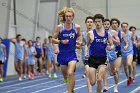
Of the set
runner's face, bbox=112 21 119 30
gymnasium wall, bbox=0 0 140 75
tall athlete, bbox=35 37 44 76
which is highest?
gymnasium wall, bbox=0 0 140 75

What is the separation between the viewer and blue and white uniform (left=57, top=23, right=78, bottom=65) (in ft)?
29.8

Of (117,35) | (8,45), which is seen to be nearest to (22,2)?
(8,45)

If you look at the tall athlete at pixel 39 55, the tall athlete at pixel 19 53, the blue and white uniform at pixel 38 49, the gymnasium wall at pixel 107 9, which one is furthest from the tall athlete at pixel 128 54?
the gymnasium wall at pixel 107 9

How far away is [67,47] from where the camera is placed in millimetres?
9086

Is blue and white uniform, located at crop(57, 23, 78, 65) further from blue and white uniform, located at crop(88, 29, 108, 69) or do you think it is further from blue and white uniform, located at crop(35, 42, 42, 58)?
blue and white uniform, located at crop(35, 42, 42, 58)

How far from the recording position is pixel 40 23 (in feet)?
97.1

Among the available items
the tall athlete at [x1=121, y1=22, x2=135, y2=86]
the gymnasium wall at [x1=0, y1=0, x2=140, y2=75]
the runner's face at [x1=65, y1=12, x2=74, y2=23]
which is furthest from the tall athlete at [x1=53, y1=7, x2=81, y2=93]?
the gymnasium wall at [x1=0, y1=0, x2=140, y2=75]

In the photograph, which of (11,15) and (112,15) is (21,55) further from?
(112,15)

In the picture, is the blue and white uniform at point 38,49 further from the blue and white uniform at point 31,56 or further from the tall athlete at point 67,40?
the tall athlete at point 67,40

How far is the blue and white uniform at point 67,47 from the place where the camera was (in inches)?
357

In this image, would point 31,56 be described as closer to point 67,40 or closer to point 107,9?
point 67,40

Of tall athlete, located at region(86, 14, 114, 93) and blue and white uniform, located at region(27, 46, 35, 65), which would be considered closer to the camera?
tall athlete, located at region(86, 14, 114, 93)

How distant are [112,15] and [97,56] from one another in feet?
Result: 78.6

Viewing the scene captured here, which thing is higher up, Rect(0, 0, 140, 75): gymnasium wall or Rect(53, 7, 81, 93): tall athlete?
Rect(0, 0, 140, 75): gymnasium wall
